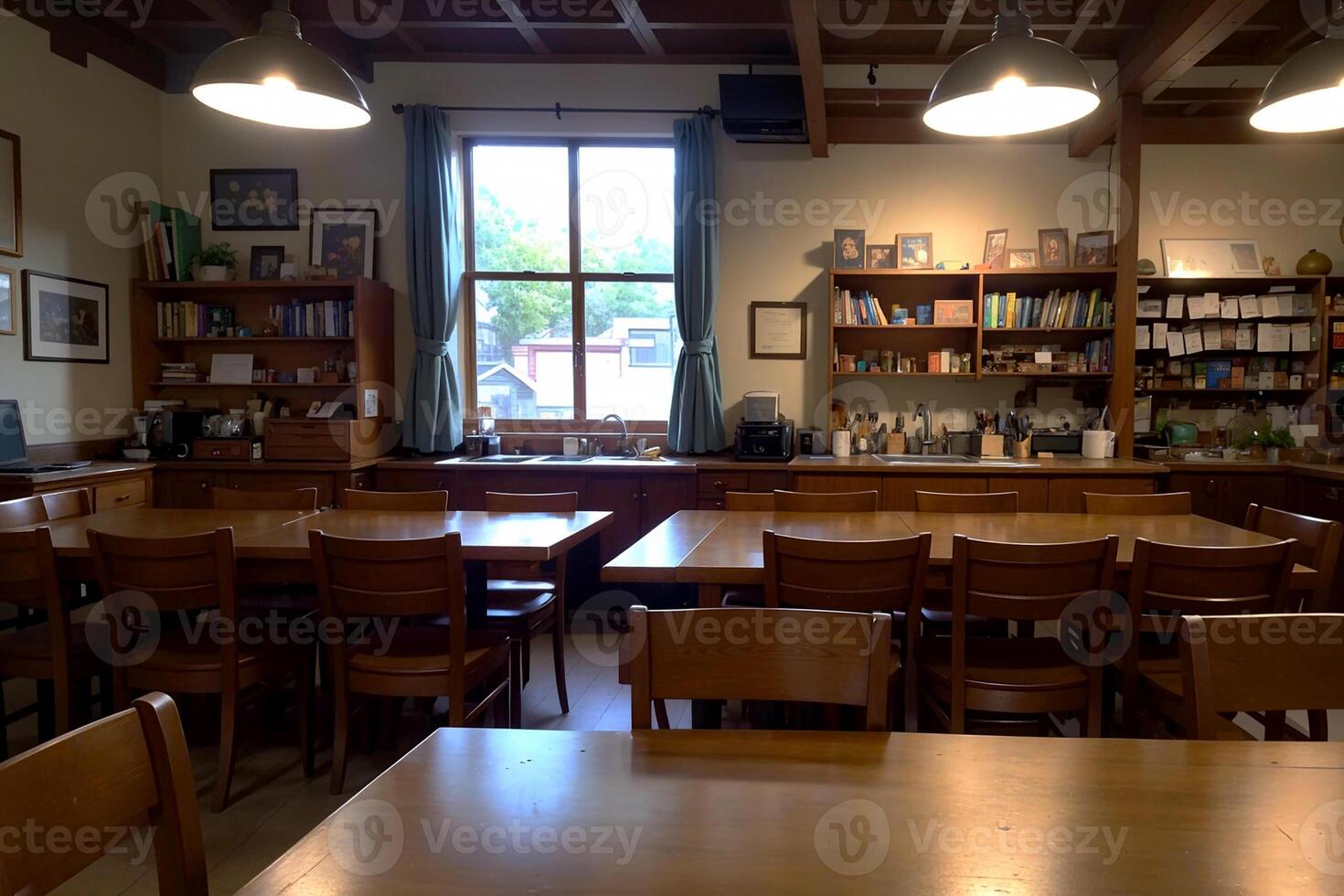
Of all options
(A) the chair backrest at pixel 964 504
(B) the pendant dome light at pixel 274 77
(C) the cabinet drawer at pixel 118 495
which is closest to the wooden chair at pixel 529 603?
(A) the chair backrest at pixel 964 504

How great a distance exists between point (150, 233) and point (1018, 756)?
5.80 meters

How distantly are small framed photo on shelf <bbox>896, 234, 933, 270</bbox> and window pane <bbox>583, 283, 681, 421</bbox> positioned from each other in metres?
1.50

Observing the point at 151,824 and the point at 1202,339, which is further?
the point at 1202,339

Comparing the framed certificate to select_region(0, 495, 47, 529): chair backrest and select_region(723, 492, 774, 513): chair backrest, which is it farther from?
select_region(0, 495, 47, 529): chair backrest

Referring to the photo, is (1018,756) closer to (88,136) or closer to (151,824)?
(151,824)

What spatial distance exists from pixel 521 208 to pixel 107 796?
199 inches

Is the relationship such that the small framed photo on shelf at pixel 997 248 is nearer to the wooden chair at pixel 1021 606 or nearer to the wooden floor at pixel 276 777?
the wooden floor at pixel 276 777

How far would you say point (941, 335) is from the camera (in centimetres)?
529

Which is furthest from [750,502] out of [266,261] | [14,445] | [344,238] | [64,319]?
[64,319]

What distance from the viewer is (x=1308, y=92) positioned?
2592mm

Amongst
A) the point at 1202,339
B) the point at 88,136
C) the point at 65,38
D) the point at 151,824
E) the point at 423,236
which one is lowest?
the point at 151,824

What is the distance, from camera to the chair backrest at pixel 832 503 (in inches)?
127

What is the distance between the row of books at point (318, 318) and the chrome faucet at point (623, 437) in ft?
5.62

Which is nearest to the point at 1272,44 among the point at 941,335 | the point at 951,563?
the point at 941,335
